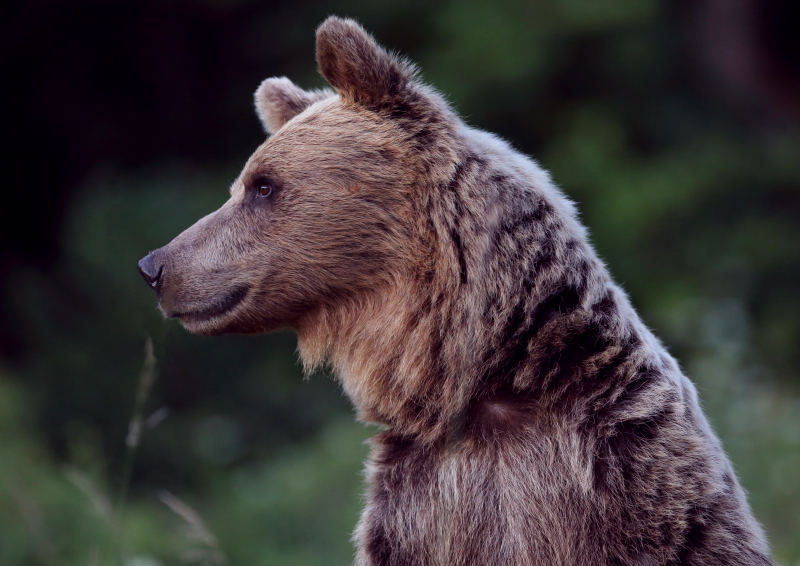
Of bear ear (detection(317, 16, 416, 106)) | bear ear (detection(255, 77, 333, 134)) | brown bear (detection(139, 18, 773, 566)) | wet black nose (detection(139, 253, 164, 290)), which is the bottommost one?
wet black nose (detection(139, 253, 164, 290))

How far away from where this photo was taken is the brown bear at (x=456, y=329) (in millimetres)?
2324

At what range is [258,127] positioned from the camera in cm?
976

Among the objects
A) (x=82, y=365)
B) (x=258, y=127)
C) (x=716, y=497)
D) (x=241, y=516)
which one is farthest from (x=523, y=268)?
(x=258, y=127)

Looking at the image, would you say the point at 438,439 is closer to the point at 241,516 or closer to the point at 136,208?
the point at 241,516

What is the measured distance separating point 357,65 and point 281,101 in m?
0.50

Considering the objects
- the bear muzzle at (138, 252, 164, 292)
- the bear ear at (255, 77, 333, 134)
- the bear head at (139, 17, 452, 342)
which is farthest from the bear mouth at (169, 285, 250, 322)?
the bear ear at (255, 77, 333, 134)

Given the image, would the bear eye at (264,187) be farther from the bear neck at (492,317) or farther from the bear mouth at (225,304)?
the bear neck at (492,317)

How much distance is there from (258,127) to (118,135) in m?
1.87

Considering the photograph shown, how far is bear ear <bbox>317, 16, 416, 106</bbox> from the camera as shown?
106 inches

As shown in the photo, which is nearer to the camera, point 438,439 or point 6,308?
point 438,439

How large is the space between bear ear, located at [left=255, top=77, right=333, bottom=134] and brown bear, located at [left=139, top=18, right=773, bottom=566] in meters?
0.20

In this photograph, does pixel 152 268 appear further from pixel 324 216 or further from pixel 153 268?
pixel 324 216

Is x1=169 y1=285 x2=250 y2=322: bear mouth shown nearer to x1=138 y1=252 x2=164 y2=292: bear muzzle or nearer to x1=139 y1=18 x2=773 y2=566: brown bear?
x1=139 y1=18 x2=773 y2=566: brown bear

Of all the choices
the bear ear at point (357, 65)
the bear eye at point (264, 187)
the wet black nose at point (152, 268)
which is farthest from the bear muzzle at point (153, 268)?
the bear ear at point (357, 65)
